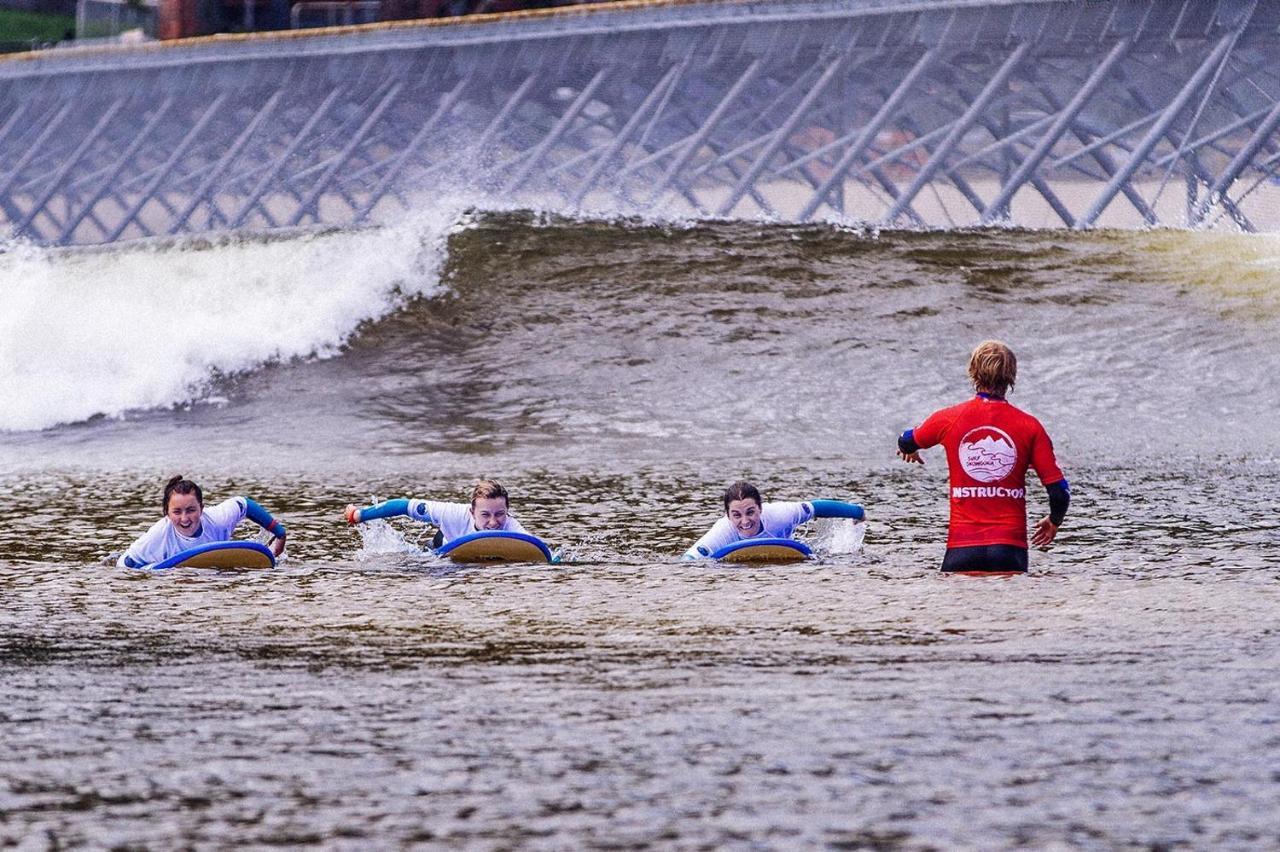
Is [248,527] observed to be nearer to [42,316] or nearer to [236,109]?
[42,316]

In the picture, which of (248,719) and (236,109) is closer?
(248,719)

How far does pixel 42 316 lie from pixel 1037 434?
69.0 feet

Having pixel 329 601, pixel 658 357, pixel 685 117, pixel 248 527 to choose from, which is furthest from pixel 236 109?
pixel 329 601

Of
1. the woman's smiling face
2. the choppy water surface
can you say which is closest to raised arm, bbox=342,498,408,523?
the choppy water surface

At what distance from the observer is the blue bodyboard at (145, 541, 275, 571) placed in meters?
10.2

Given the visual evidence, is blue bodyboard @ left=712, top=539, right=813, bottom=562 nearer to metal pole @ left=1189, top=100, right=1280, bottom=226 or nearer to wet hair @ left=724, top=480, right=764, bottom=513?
wet hair @ left=724, top=480, right=764, bottom=513

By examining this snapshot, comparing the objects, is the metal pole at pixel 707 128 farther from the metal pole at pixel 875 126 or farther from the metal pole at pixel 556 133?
the metal pole at pixel 875 126

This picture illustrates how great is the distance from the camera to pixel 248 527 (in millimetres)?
12695

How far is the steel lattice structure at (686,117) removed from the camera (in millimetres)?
31906

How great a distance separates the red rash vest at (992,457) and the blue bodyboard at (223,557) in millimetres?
3702

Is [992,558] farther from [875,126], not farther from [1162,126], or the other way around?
[875,126]

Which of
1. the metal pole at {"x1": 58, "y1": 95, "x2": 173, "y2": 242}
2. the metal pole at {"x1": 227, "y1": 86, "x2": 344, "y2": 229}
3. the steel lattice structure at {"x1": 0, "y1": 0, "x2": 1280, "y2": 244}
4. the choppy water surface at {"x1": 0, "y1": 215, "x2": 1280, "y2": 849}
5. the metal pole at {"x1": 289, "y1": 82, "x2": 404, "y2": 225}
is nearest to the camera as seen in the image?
the choppy water surface at {"x1": 0, "y1": 215, "x2": 1280, "y2": 849}

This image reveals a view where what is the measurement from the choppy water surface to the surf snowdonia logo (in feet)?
2.10

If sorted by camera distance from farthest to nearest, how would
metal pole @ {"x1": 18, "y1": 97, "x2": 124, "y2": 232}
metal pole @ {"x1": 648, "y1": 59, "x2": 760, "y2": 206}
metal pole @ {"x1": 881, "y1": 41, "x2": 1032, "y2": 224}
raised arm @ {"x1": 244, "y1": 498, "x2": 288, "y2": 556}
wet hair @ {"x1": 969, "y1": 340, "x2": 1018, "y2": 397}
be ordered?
metal pole @ {"x1": 18, "y1": 97, "x2": 124, "y2": 232} → metal pole @ {"x1": 648, "y1": 59, "x2": 760, "y2": 206} → metal pole @ {"x1": 881, "y1": 41, "x2": 1032, "y2": 224} → raised arm @ {"x1": 244, "y1": 498, "x2": 288, "y2": 556} → wet hair @ {"x1": 969, "y1": 340, "x2": 1018, "y2": 397}
